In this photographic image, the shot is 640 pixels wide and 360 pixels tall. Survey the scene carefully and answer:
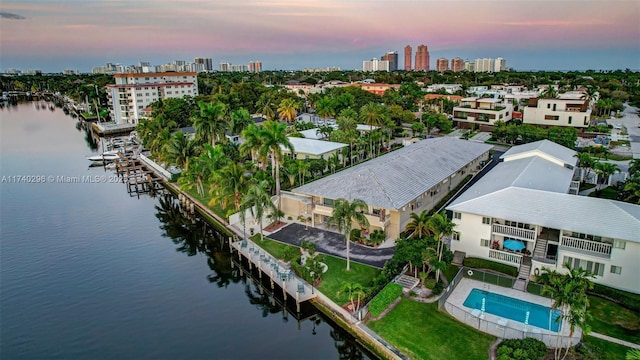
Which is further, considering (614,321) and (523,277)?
(523,277)

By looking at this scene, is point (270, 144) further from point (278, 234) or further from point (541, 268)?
point (541, 268)

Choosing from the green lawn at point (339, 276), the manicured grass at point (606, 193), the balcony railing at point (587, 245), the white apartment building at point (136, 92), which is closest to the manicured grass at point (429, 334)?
the green lawn at point (339, 276)

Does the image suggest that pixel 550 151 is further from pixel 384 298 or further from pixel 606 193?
pixel 384 298

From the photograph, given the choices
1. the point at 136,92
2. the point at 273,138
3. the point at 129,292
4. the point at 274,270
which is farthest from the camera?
the point at 136,92

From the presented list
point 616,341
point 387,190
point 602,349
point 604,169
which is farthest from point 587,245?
point 604,169

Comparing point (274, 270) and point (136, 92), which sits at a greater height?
point (136, 92)

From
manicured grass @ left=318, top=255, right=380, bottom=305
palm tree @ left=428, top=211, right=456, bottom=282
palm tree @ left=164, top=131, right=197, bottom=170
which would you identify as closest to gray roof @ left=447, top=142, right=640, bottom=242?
palm tree @ left=428, top=211, right=456, bottom=282

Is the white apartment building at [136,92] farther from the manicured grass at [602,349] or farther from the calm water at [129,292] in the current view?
the manicured grass at [602,349]
